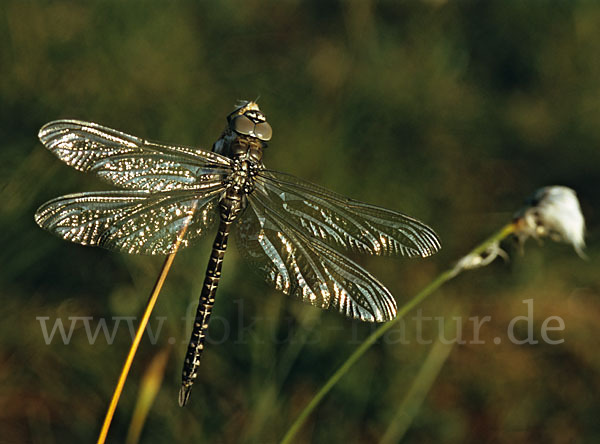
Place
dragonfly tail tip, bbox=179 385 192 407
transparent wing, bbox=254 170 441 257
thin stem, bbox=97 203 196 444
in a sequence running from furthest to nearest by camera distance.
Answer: transparent wing, bbox=254 170 441 257
dragonfly tail tip, bbox=179 385 192 407
thin stem, bbox=97 203 196 444

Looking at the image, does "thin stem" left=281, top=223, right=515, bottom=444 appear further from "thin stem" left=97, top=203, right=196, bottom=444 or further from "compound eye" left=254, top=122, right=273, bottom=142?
"compound eye" left=254, top=122, right=273, bottom=142

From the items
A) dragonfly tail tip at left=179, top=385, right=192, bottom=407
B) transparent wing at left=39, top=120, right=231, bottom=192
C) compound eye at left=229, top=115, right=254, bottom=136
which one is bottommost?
dragonfly tail tip at left=179, top=385, right=192, bottom=407

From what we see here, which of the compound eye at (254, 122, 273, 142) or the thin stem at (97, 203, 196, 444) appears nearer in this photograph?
the thin stem at (97, 203, 196, 444)

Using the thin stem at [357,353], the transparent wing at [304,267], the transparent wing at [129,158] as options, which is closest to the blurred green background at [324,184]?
the transparent wing at [304,267]

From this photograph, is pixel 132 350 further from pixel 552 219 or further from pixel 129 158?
pixel 552 219

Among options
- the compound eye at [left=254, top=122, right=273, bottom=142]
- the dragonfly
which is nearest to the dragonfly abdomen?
the dragonfly

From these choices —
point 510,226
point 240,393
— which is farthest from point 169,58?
point 510,226

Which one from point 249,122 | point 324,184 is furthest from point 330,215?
point 324,184

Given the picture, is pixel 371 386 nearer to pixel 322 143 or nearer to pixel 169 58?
pixel 322 143
